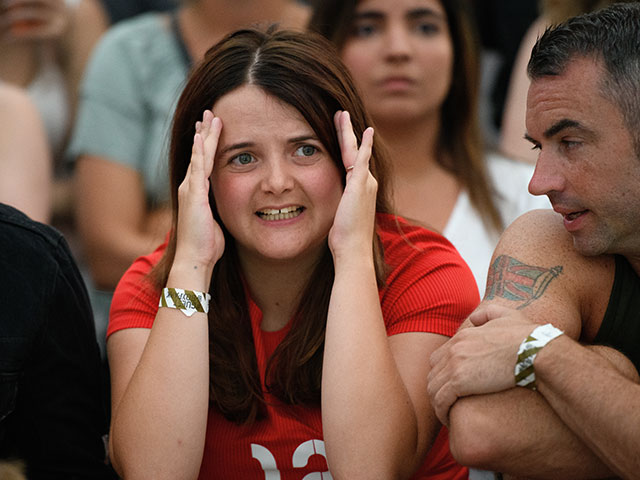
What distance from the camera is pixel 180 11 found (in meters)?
3.99

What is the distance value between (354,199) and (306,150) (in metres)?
0.19

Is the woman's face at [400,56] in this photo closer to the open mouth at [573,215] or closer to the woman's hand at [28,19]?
the woman's hand at [28,19]

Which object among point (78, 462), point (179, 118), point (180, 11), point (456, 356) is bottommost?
point (78, 462)

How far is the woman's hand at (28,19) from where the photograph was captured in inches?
151

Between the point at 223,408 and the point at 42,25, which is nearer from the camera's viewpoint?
the point at 223,408

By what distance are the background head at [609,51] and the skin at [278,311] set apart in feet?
1.72

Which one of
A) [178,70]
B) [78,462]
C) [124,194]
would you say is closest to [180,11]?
[178,70]

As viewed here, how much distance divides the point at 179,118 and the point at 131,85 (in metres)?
1.24

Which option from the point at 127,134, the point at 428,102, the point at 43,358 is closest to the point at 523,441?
the point at 43,358

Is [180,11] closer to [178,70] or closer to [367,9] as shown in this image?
[178,70]

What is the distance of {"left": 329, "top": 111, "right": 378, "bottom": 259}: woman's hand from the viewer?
7.92 feet

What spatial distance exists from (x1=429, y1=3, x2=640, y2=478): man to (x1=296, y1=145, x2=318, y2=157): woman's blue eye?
1.80ft

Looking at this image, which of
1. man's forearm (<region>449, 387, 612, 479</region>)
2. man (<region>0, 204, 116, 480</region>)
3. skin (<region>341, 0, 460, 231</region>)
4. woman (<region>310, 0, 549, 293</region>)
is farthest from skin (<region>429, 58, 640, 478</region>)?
skin (<region>341, 0, 460, 231</region>)

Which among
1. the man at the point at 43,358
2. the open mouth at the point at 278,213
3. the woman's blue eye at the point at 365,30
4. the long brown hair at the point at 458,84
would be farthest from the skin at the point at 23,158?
the woman's blue eye at the point at 365,30
